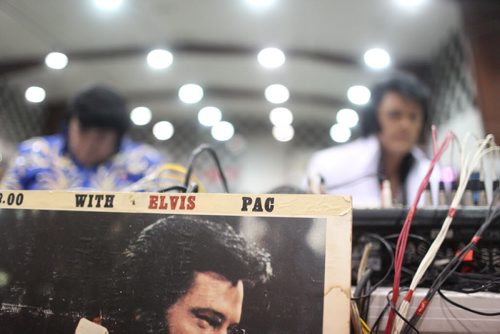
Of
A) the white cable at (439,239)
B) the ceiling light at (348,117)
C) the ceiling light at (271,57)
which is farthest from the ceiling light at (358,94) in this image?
the white cable at (439,239)

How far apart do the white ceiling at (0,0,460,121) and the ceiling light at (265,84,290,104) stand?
8 cm

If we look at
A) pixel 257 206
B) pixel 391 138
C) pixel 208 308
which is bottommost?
pixel 208 308

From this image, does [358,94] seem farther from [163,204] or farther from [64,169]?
[163,204]

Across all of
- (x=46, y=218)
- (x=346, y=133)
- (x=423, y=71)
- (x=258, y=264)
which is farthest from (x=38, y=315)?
(x=346, y=133)

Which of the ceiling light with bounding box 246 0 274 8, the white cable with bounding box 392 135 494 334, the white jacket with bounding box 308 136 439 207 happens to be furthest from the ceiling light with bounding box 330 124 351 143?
the white cable with bounding box 392 135 494 334

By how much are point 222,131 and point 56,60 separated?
2.10 metres

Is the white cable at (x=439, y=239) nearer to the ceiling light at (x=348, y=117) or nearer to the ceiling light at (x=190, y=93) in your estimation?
the ceiling light at (x=190, y=93)

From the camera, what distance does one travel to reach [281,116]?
14.6 feet

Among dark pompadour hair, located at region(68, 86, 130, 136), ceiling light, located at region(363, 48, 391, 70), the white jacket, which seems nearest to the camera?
dark pompadour hair, located at region(68, 86, 130, 136)

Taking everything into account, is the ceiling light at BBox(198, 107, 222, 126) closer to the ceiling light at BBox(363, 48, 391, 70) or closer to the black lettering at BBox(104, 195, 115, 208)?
the ceiling light at BBox(363, 48, 391, 70)

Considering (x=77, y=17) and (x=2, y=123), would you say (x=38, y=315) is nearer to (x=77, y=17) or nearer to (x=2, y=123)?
(x=77, y=17)

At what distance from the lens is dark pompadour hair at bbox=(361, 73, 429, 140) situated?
1.63 m

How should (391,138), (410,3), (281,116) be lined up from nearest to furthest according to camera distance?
(391,138), (410,3), (281,116)

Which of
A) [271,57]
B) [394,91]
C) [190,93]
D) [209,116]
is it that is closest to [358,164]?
[394,91]
